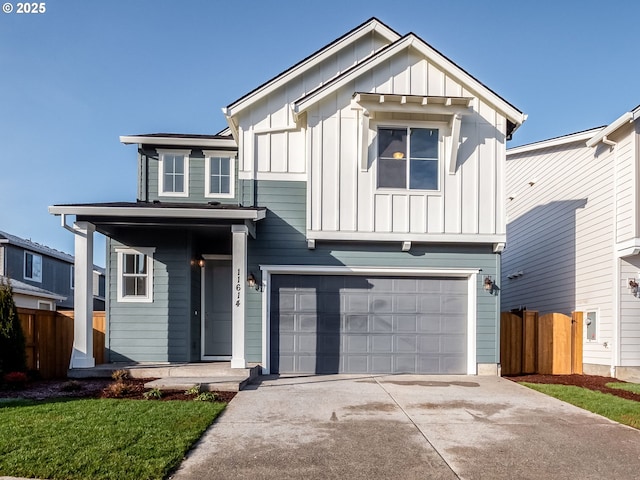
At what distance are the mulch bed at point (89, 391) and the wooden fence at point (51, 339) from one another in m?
1.17

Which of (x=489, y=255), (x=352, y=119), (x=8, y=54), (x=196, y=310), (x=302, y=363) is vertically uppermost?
(x=8, y=54)

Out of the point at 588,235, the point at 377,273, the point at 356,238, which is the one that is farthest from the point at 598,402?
the point at 588,235

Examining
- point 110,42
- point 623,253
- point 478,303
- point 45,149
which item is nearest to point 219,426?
point 478,303

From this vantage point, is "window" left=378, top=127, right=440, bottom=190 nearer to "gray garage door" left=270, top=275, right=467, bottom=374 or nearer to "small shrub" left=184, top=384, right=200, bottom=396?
"gray garage door" left=270, top=275, right=467, bottom=374

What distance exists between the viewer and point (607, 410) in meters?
6.89

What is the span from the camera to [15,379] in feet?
27.3

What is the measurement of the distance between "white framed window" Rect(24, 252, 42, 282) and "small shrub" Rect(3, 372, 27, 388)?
16023 millimetres

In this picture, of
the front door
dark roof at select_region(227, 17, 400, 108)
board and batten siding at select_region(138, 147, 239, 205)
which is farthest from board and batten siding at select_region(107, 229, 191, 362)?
dark roof at select_region(227, 17, 400, 108)

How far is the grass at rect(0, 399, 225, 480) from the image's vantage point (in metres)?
4.05

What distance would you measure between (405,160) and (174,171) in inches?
217

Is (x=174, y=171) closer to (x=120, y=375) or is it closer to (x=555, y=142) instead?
(x=120, y=375)

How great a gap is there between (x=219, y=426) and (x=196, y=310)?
5.43m

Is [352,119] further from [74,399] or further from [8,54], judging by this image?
[8,54]

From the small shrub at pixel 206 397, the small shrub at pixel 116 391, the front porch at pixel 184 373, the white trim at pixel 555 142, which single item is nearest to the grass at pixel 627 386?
the white trim at pixel 555 142
